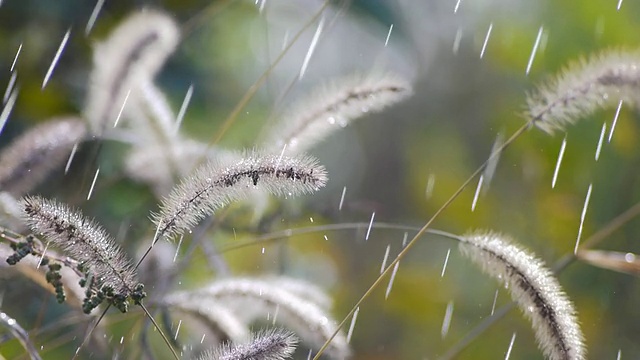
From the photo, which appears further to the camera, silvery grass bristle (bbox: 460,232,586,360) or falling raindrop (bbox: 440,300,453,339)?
falling raindrop (bbox: 440,300,453,339)

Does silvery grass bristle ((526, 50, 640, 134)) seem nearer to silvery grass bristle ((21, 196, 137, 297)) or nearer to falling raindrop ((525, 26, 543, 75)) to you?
silvery grass bristle ((21, 196, 137, 297))

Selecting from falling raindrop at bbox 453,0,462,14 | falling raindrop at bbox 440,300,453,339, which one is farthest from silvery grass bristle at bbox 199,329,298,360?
falling raindrop at bbox 453,0,462,14

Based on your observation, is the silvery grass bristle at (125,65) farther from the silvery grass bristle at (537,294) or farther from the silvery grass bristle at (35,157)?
the silvery grass bristle at (537,294)

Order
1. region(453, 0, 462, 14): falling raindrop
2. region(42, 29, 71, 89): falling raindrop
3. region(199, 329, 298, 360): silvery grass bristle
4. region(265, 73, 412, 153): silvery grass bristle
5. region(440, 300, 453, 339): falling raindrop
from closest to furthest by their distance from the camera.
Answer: region(199, 329, 298, 360): silvery grass bristle < region(265, 73, 412, 153): silvery grass bristle < region(42, 29, 71, 89): falling raindrop < region(440, 300, 453, 339): falling raindrop < region(453, 0, 462, 14): falling raindrop

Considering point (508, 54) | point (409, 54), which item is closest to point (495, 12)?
point (508, 54)

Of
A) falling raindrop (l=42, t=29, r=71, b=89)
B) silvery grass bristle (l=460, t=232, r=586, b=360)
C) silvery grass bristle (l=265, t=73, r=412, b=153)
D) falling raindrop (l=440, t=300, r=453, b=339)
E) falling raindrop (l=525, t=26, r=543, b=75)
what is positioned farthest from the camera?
falling raindrop (l=525, t=26, r=543, b=75)

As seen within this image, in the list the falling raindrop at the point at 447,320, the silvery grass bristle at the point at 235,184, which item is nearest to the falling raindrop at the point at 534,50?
the falling raindrop at the point at 447,320

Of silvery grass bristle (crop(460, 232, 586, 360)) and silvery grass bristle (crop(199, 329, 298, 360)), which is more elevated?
silvery grass bristle (crop(460, 232, 586, 360))
